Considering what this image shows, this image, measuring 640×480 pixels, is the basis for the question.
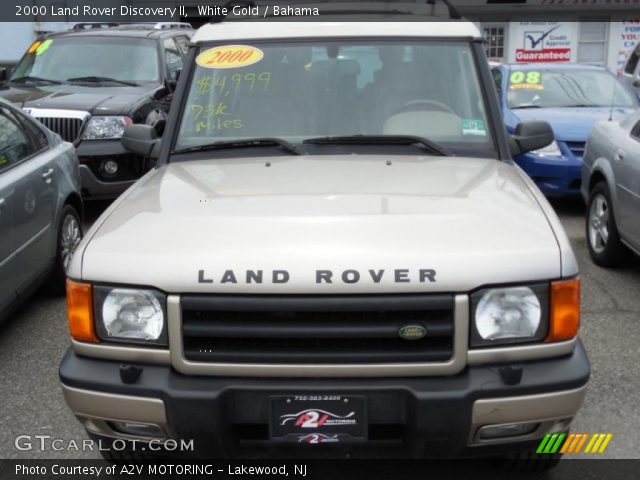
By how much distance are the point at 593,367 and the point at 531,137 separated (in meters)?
1.32

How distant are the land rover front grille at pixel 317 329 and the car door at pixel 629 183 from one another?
3425mm

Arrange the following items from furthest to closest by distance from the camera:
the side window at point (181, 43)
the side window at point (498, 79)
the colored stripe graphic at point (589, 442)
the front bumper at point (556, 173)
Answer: the side window at point (498, 79) → the side window at point (181, 43) → the front bumper at point (556, 173) → the colored stripe graphic at point (589, 442)

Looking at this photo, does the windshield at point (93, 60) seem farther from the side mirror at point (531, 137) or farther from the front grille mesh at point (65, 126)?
the side mirror at point (531, 137)

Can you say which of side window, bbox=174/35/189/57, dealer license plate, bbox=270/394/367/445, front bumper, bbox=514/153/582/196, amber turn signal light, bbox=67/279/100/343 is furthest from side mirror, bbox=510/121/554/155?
side window, bbox=174/35/189/57

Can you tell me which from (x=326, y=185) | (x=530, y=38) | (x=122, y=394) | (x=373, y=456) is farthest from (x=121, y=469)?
(x=530, y=38)

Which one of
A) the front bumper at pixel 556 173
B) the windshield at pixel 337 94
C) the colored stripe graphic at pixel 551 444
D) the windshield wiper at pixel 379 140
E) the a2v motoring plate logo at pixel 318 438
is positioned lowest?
the front bumper at pixel 556 173

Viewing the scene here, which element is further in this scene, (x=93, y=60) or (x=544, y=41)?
(x=544, y=41)

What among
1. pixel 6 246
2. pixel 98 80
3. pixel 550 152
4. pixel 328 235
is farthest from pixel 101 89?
pixel 328 235

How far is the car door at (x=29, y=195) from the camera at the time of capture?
4.70m

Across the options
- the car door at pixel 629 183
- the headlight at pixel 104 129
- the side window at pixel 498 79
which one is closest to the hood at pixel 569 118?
the side window at pixel 498 79

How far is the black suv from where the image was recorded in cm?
733

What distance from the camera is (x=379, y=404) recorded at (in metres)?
2.54

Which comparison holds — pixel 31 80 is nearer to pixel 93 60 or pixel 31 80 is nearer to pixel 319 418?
pixel 93 60

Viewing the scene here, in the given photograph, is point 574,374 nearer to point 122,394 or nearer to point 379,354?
point 379,354
